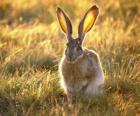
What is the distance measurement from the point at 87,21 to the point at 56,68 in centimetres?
115

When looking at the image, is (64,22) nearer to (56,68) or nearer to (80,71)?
(80,71)

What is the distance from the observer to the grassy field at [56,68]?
6.24 m

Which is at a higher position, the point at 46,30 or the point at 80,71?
the point at 46,30

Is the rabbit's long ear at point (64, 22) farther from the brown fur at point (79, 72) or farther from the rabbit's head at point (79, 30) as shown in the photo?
the brown fur at point (79, 72)

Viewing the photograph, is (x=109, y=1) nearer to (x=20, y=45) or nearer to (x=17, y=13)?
(x=17, y=13)

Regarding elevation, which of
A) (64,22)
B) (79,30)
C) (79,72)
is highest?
(64,22)

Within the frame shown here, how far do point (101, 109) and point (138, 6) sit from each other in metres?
5.52

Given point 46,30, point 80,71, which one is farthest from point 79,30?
point 46,30

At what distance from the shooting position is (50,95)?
21.9ft

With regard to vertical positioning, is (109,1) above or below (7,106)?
above

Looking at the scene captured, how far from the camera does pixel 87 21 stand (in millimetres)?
6793

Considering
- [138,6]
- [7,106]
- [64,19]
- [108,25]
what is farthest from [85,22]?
[138,6]

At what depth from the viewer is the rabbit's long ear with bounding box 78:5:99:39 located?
21.8 feet

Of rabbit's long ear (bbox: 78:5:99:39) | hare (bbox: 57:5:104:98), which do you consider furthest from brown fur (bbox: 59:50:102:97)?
rabbit's long ear (bbox: 78:5:99:39)
